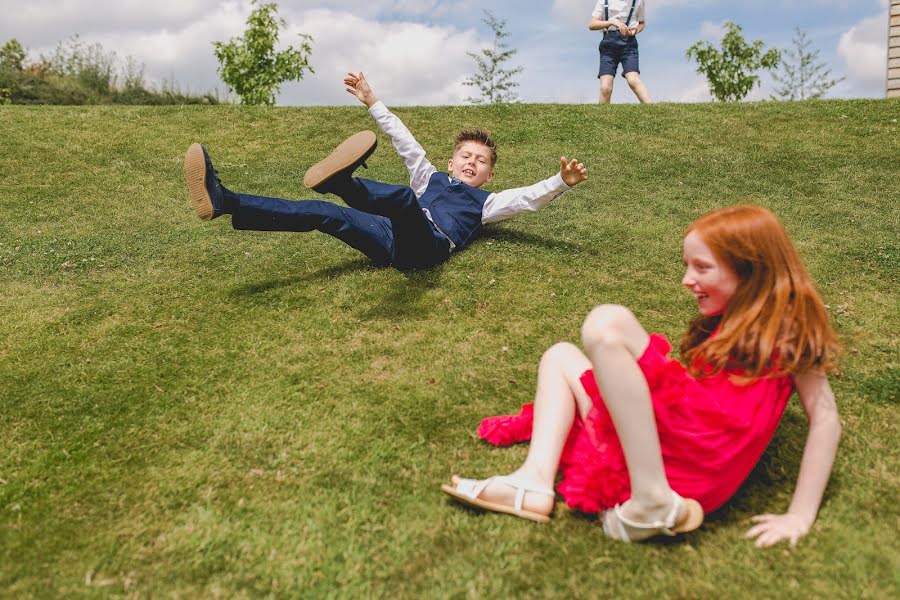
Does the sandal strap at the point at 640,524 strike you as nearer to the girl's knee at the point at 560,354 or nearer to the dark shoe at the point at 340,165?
the girl's knee at the point at 560,354

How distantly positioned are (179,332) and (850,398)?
4021mm

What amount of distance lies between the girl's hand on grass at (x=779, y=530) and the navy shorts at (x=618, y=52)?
28.7 ft

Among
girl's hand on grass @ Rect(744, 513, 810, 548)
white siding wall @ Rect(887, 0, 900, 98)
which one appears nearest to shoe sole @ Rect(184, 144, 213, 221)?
girl's hand on grass @ Rect(744, 513, 810, 548)

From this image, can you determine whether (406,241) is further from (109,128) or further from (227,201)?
(109,128)

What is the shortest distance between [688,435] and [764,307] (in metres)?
0.54

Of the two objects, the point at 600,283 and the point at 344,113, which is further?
the point at 344,113

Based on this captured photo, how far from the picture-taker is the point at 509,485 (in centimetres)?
261

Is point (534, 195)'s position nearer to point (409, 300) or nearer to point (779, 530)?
point (409, 300)

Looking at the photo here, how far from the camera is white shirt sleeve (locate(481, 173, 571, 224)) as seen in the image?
5.27 m

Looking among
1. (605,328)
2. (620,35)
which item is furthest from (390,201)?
(620,35)

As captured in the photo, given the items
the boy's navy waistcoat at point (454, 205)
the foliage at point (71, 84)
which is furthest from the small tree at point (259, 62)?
the boy's navy waistcoat at point (454, 205)

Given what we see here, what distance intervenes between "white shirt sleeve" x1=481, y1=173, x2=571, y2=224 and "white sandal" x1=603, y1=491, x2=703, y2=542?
320 cm

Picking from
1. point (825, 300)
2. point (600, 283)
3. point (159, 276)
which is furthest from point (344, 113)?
point (825, 300)

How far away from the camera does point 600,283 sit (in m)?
5.03
